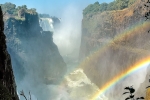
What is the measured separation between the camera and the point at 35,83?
5600 cm

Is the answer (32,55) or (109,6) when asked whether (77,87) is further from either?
(109,6)

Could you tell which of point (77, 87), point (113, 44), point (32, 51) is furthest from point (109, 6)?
point (77, 87)

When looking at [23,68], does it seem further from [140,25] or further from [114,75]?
[140,25]

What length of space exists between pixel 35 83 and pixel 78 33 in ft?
200

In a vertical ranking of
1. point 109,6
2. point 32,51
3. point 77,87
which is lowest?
point 77,87

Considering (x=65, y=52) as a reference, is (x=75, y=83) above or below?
below

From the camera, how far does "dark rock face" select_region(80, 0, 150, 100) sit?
48.9 meters

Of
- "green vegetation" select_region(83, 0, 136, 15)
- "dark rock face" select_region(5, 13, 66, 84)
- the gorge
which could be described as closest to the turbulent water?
the gorge

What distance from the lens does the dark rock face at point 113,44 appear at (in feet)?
160

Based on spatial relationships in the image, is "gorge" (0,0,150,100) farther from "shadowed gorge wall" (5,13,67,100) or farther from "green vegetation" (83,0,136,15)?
"green vegetation" (83,0,136,15)

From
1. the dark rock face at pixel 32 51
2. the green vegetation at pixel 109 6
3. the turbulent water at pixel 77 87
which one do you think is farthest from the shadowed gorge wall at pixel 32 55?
the green vegetation at pixel 109 6

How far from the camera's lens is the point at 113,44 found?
5819 centimetres

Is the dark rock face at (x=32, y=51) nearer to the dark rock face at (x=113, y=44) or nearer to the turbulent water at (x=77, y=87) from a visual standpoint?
the turbulent water at (x=77, y=87)

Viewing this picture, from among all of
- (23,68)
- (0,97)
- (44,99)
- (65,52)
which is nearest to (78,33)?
(65,52)
